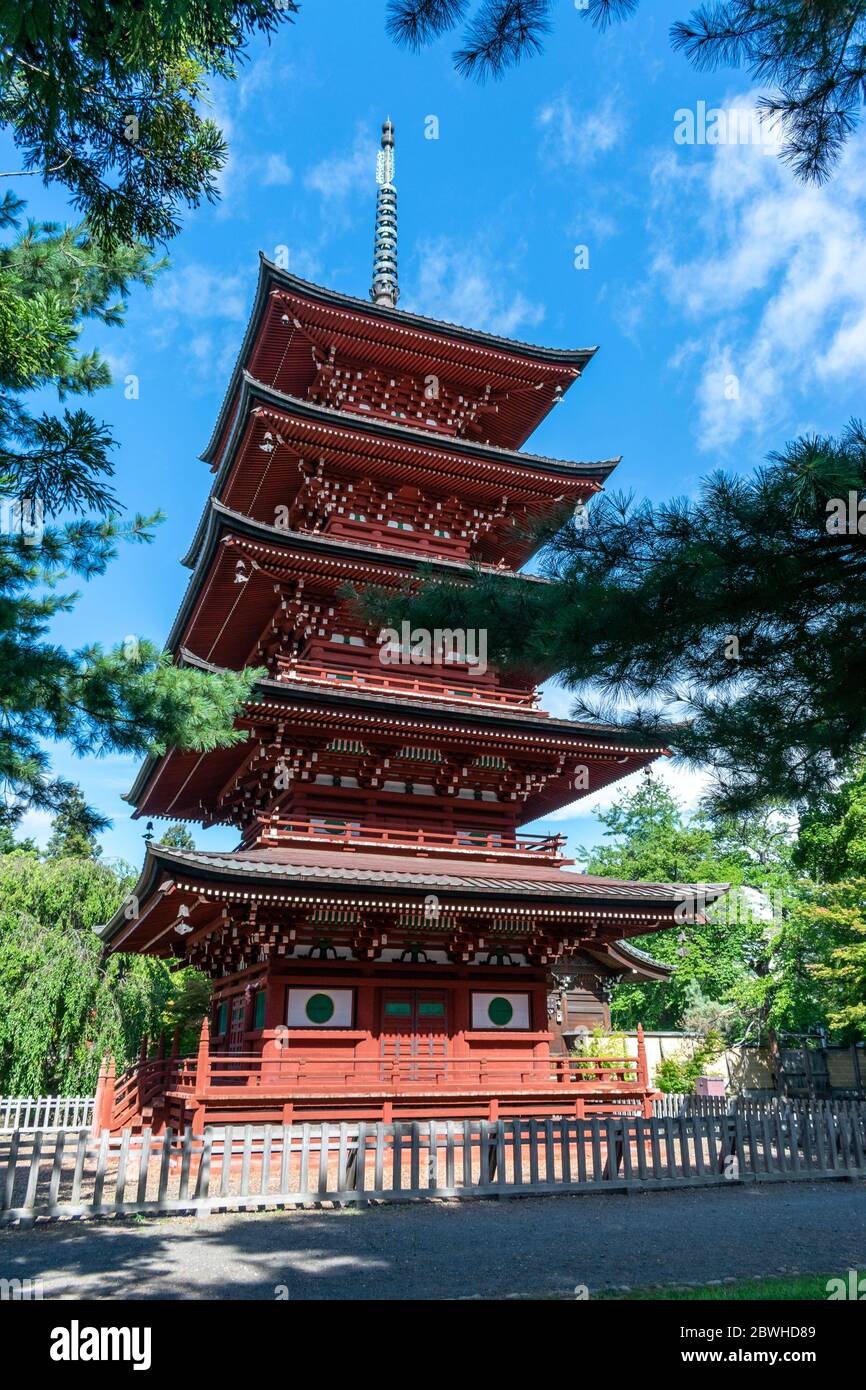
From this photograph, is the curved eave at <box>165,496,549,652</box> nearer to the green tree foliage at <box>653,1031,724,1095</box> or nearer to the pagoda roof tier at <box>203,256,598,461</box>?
the pagoda roof tier at <box>203,256,598,461</box>

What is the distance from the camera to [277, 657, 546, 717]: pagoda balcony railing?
661 inches

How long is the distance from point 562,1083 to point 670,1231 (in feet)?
20.3

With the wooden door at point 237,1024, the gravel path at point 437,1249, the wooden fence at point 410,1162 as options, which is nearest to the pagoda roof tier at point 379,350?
the wooden door at point 237,1024

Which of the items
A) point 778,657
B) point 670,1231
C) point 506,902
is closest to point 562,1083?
point 506,902

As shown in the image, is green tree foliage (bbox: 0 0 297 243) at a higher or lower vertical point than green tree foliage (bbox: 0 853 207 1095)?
higher

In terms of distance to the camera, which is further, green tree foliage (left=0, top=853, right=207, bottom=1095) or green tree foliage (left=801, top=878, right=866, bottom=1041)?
green tree foliage (left=801, top=878, right=866, bottom=1041)

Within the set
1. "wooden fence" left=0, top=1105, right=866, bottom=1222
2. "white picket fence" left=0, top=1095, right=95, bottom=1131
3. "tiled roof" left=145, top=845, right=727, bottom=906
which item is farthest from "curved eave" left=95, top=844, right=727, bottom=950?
"white picket fence" left=0, top=1095, right=95, bottom=1131

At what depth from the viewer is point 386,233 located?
26.6 meters

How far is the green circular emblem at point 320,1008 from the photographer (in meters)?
15.1

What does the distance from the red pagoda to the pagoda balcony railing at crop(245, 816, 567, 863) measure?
2.2 inches

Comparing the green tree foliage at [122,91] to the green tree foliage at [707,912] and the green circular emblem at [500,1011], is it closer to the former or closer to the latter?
the green circular emblem at [500,1011]

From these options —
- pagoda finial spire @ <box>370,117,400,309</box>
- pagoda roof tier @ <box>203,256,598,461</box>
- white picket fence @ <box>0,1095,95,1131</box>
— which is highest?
pagoda finial spire @ <box>370,117,400,309</box>

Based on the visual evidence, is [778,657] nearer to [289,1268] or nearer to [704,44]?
[704,44]

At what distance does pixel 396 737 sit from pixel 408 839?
6.47ft
